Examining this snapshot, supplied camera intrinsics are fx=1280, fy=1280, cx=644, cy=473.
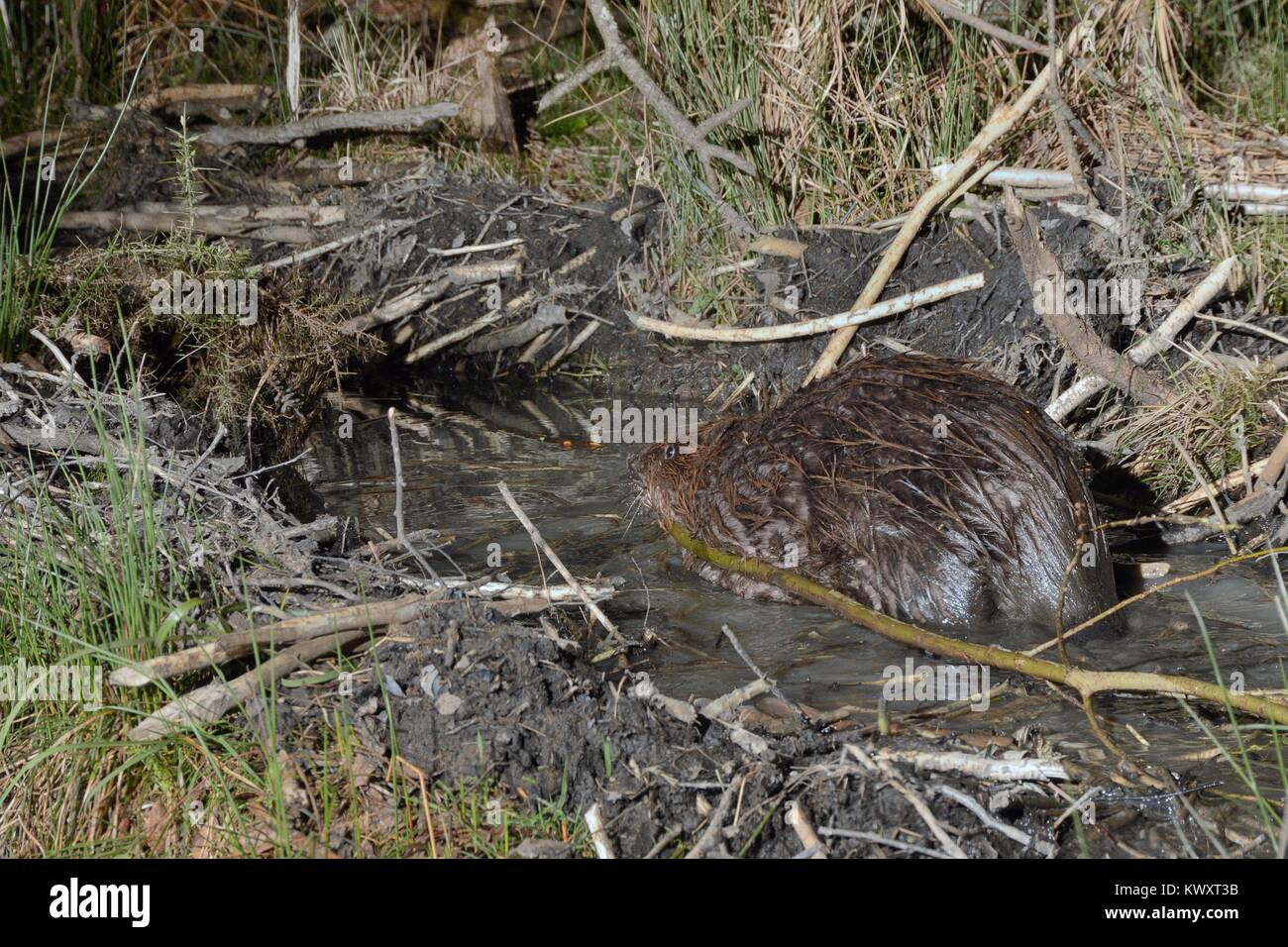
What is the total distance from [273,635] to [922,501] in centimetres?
175

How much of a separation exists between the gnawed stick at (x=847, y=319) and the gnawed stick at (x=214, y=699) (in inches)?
122

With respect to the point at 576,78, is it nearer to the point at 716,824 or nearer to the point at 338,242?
the point at 338,242

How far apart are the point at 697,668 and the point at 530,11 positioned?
19.5 ft

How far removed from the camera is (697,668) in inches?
141

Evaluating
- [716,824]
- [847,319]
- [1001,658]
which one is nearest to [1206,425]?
[847,319]

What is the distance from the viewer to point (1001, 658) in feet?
10.5

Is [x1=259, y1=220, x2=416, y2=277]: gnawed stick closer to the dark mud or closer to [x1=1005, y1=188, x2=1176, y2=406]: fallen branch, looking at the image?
[x1=1005, y1=188, x2=1176, y2=406]: fallen branch

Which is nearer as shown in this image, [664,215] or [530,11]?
[664,215]

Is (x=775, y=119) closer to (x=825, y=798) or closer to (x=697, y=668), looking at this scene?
(x=697, y=668)

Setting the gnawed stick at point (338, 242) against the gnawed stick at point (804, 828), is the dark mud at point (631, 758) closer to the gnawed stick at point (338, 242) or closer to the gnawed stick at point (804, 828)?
the gnawed stick at point (804, 828)

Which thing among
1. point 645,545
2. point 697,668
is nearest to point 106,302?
point 645,545

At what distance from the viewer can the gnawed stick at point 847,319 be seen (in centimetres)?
527

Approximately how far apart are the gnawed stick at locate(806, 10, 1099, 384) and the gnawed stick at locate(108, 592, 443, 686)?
2.60 meters

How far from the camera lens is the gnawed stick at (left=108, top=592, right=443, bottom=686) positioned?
2756 millimetres
